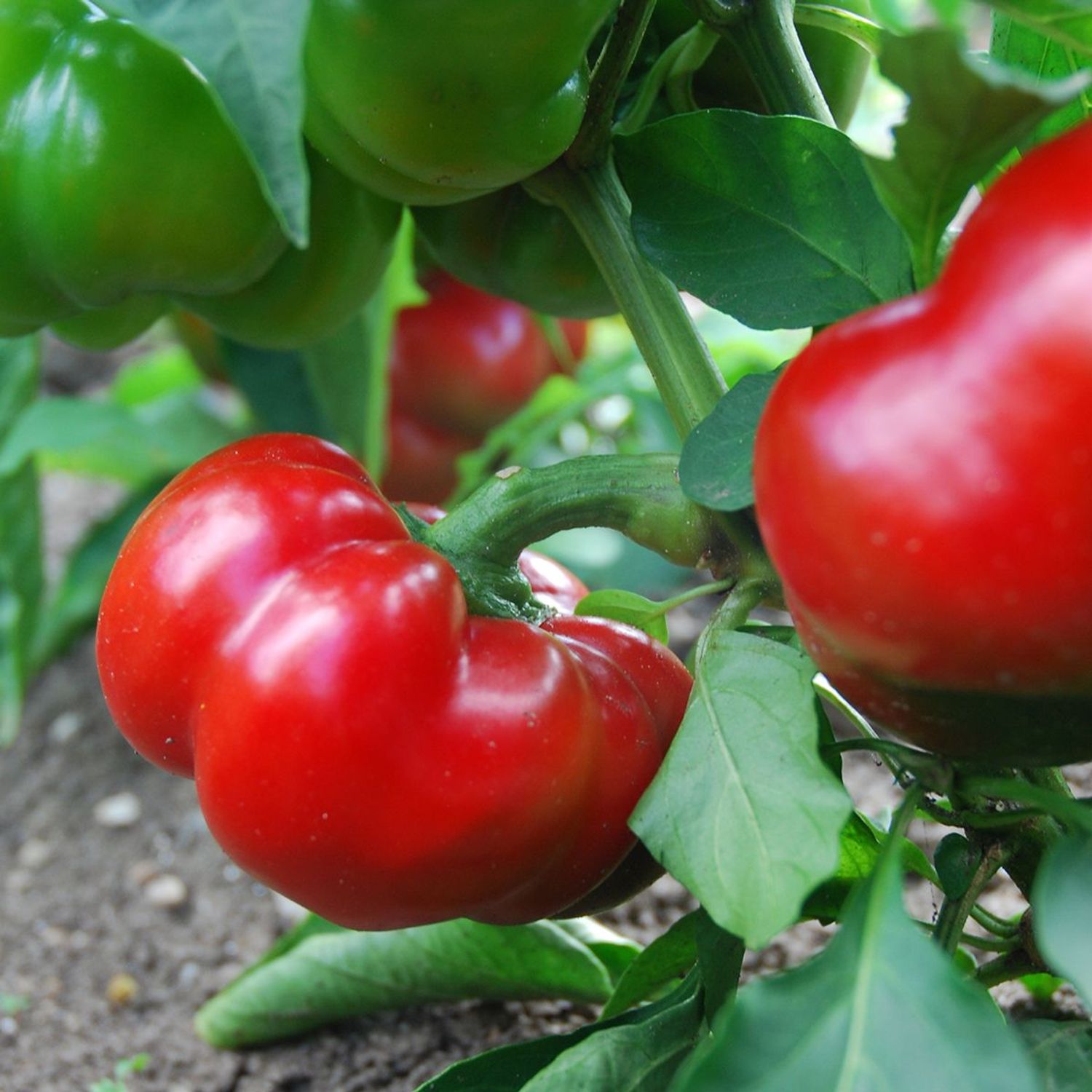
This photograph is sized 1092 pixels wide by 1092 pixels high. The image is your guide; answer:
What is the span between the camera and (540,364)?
1.79 metres

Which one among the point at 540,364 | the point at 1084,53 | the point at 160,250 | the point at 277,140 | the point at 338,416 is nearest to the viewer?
the point at 277,140

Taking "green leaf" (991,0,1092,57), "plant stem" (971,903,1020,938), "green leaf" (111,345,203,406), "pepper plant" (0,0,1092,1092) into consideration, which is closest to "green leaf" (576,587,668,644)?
"pepper plant" (0,0,1092,1092)

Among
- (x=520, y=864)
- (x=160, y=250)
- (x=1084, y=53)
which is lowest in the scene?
(x=520, y=864)

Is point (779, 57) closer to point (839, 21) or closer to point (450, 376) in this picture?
point (839, 21)

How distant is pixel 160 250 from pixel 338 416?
2.52ft

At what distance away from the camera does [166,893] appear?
1.31m

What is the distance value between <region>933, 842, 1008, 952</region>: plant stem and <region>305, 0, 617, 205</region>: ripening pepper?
41 centimetres

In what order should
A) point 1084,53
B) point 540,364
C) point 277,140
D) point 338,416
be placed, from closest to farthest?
point 277,140 → point 1084,53 → point 338,416 → point 540,364

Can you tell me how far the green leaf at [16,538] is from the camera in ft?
4.75

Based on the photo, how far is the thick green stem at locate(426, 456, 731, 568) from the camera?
724mm

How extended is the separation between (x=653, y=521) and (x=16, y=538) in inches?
38.5

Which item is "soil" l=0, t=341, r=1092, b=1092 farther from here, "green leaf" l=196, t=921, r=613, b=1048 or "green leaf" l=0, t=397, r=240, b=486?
"green leaf" l=0, t=397, r=240, b=486

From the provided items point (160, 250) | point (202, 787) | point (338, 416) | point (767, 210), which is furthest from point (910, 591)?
point (338, 416)

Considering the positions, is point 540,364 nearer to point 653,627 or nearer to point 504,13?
point 653,627
